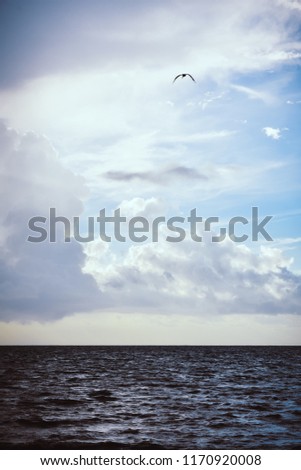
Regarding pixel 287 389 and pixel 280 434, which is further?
pixel 287 389

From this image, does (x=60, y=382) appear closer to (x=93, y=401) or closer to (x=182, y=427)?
(x=93, y=401)

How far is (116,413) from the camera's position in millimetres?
27547

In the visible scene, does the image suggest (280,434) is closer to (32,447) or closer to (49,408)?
(32,447)

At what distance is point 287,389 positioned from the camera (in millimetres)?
41594

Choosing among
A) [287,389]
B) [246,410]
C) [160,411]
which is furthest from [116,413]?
[287,389]

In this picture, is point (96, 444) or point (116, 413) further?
point (116, 413)

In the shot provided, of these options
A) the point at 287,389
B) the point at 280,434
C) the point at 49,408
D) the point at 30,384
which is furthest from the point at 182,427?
the point at 30,384

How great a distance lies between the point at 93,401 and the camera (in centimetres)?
3294
